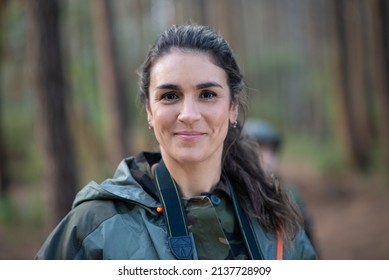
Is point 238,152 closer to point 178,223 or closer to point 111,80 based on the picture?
point 178,223

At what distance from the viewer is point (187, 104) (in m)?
1.70

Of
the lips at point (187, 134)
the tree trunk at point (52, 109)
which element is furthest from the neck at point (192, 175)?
the tree trunk at point (52, 109)

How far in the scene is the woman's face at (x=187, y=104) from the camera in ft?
5.63

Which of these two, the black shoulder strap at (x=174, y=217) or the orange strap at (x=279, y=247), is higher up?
the black shoulder strap at (x=174, y=217)

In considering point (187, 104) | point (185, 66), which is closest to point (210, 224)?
point (187, 104)

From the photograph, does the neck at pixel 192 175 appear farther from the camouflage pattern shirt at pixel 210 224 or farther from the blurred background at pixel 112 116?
the blurred background at pixel 112 116

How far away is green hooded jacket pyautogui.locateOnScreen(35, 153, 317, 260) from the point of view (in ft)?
5.11

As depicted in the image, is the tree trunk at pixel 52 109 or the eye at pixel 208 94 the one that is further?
the tree trunk at pixel 52 109

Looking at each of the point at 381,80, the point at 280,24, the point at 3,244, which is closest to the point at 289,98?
the point at 280,24

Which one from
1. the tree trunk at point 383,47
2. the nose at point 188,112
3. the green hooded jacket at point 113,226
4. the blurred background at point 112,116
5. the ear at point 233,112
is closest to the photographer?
the green hooded jacket at point 113,226

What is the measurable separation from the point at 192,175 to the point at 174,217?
0.23 metres

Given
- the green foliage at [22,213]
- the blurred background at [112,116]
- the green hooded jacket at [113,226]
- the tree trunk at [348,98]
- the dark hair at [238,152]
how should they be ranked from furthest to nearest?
the tree trunk at [348,98]
the green foliage at [22,213]
the blurred background at [112,116]
the dark hair at [238,152]
the green hooded jacket at [113,226]

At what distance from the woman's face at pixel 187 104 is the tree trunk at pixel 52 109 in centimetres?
331

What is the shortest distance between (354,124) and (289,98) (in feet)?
61.1
